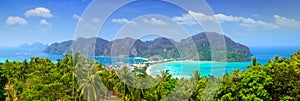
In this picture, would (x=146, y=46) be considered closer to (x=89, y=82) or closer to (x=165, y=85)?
(x=165, y=85)

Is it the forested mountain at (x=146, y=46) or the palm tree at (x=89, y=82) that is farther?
the palm tree at (x=89, y=82)

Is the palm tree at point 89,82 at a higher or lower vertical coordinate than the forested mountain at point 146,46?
lower

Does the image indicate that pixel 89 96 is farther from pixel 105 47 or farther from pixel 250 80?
pixel 250 80

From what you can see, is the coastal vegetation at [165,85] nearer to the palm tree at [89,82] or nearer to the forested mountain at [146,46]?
the palm tree at [89,82]

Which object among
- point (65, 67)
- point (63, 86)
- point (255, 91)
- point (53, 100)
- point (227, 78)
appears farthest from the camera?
point (65, 67)

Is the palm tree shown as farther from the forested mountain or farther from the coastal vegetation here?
the forested mountain

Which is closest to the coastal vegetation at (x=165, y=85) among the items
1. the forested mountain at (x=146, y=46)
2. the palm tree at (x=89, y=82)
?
the palm tree at (x=89, y=82)

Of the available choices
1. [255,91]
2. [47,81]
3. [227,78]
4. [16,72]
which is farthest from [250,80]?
[16,72]

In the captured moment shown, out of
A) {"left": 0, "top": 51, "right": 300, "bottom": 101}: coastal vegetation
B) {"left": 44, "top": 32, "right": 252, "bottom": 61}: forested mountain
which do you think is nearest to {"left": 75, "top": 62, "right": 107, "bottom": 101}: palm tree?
{"left": 0, "top": 51, "right": 300, "bottom": 101}: coastal vegetation
